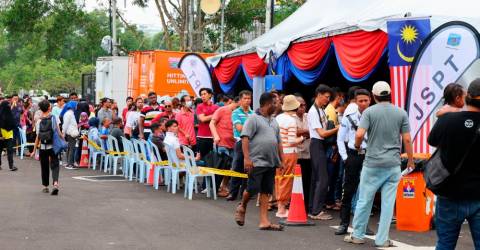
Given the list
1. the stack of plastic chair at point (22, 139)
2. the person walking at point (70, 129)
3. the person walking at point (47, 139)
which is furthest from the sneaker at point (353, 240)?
the stack of plastic chair at point (22, 139)

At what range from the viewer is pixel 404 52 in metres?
11.4

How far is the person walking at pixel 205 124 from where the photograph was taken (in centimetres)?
1534

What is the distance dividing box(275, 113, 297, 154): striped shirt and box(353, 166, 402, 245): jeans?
269cm

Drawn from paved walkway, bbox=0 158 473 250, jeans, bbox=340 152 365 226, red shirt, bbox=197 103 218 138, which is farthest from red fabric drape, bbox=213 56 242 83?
jeans, bbox=340 152 365 226

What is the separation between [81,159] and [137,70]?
14.6 feet

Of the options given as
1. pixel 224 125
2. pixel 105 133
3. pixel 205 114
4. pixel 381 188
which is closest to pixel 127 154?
pixel 105 133

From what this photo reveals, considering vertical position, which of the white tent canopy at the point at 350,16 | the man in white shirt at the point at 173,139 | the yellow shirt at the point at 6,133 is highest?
the white tent canopy at the point at 350,16

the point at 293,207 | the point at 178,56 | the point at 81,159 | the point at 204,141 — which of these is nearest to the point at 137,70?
the point at 178,56

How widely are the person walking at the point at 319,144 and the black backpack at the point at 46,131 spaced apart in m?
5.11

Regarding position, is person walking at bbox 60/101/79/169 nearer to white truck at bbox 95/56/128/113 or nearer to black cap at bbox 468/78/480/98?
white truck at bbox 95/56/128/113

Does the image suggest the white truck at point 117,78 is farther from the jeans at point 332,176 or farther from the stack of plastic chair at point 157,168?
the jeans at point 332,176

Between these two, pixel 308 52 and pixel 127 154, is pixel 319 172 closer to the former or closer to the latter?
pixel 308 52

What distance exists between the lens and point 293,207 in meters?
11.0

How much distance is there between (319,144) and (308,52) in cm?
311
